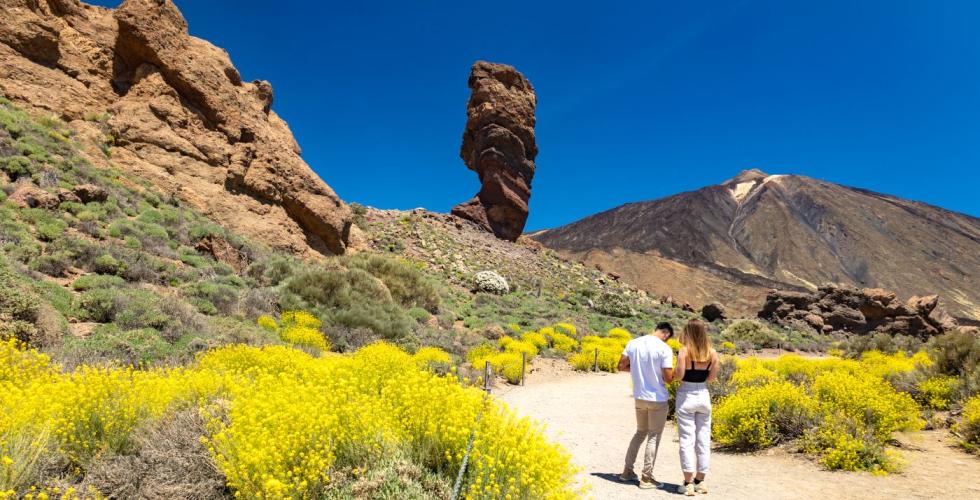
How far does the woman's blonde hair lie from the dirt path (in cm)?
150

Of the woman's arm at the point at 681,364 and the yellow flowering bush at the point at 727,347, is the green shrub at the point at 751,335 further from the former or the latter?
the woman's arm at the point at 681,364

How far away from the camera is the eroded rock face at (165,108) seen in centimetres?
1717

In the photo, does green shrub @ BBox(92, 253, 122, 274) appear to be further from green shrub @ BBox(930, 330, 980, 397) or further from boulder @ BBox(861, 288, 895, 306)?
boulder @ BBox(861, 288, 895, 306)

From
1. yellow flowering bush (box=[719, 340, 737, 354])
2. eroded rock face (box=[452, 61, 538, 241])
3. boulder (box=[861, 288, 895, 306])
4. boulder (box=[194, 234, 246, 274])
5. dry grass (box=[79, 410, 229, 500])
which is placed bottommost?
dry grass (box=[79, 410, 229, 500])

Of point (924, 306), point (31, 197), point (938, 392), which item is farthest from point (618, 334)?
point (924, 306)

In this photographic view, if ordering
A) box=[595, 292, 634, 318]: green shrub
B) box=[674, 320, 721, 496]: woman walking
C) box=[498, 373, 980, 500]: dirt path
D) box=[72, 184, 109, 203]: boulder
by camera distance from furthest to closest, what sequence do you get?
box=[595, 292, 634, 318]: green shrub, box=[72, 184, 109, 203]: boulder, box=[498, 373, 980, 500]: dirt path, box=[674, 320, 721, 496]: woman walking

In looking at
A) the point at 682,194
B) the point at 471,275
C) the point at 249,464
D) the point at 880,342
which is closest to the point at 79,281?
the point at 249,464

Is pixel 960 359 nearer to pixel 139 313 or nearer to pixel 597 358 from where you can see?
pixel 597 358

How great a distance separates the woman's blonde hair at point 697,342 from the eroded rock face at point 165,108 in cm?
1625

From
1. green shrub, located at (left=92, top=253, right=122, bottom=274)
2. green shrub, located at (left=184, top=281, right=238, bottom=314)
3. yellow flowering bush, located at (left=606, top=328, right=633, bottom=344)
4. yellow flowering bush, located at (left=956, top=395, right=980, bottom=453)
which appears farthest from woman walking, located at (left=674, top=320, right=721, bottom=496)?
yellow flowering bush, located at (left=606, top=328, right=633, bottom=344)

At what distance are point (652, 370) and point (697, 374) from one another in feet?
1.51

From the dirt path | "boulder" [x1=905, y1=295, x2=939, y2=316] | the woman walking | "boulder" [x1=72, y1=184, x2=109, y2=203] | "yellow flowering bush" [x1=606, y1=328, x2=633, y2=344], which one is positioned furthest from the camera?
"boulder" [x1=905, y1=295, x2=939, y2=316]

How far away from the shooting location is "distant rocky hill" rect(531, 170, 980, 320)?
276 feet

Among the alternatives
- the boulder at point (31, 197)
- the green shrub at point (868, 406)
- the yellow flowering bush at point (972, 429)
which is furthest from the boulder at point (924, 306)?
the boulder at point (31, 197)
